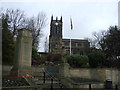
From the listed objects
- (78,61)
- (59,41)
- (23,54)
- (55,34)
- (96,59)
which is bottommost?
(78,61)

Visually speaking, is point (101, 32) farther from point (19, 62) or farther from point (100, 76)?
point (19, 62)

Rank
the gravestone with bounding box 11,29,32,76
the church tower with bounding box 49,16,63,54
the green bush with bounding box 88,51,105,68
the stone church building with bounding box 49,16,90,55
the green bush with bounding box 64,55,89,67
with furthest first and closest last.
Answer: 1. the church tower with bounding box 49,16,63,54
2. the stone church building with bounding box 49,16,90,55
3. the green bush with bounding box 64,55,89,67
4. the green bush with bounding box 88,51,105,68
5. the gravestone with bounding box 11,29,32,76

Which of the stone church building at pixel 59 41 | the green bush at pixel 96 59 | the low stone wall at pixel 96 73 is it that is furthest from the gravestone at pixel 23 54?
the stone church building at pixel 59 41

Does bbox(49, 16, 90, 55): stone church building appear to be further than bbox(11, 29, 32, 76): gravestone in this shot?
Yes

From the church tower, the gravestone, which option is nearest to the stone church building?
the church tower

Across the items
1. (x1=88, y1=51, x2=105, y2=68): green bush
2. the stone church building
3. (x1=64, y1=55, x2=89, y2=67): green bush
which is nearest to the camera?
(x1=88, y1=51, x2=105, y2=68): green bush

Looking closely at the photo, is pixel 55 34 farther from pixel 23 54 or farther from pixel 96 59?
pixel 23 54

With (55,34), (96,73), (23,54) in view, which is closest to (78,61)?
(96,73)

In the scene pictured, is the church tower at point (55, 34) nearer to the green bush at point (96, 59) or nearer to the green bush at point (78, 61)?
the green bush at point (78, 61)

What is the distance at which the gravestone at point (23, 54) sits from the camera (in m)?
14.8

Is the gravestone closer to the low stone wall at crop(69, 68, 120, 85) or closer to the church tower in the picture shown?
the low stone wall at crop(69, 68, 120, 85)

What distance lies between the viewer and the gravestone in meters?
14.8

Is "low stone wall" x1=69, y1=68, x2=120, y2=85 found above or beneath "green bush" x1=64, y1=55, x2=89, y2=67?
beneath

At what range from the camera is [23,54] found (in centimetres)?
1511
